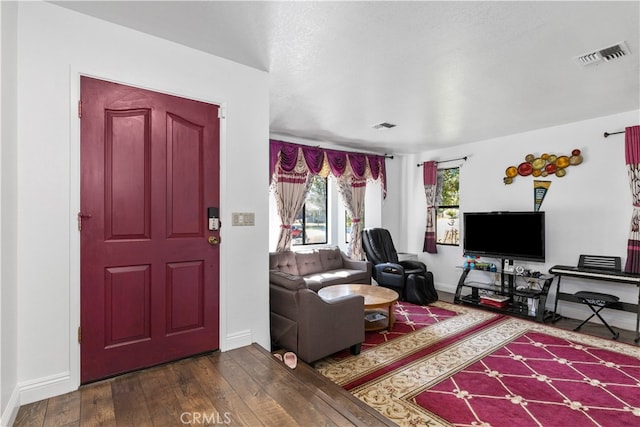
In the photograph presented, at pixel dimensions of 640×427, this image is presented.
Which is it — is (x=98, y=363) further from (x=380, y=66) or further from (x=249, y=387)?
(x=380, y=66)

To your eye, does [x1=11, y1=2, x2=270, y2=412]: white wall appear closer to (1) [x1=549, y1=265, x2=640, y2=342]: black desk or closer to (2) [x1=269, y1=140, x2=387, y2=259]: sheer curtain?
(2) [x1=269, y1=140, x2=387, y2=259]: sheer curtain

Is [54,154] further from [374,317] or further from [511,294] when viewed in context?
[511,294]

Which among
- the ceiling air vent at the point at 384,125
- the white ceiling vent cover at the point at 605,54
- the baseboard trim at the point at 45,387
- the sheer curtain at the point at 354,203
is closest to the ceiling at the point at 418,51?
the white ceiling vent cover at the point at 605,54

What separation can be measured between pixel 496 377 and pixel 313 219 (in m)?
3.73

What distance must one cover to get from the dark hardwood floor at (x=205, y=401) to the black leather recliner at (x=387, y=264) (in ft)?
9.51

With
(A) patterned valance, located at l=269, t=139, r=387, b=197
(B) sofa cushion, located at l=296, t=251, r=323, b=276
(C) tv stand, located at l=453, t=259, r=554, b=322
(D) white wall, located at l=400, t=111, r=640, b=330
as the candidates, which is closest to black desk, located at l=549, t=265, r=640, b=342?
(C) tv stand, located at l=453, t=259, r=554, b=322

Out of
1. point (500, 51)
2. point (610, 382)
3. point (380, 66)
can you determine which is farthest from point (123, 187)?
point (610, 382)

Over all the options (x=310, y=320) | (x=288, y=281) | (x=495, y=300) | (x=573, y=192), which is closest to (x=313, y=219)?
(x=288, y=281)

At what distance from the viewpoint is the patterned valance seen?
4.82 metres

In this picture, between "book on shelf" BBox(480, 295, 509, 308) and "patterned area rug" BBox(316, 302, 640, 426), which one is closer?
"patterned area rug" BBox(316, 302, 640, 426)

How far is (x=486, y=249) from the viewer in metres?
4.79

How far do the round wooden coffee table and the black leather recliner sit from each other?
0.84 m

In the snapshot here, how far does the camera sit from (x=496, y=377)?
2674 millimetres

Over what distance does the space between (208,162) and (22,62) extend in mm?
1169
